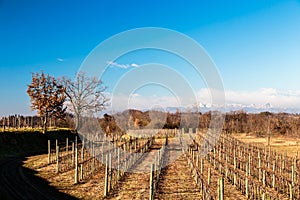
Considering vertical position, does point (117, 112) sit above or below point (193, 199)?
above

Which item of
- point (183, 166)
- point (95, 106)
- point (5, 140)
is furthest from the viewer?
point (95, 106)

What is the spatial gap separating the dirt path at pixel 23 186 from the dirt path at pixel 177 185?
4904 mm

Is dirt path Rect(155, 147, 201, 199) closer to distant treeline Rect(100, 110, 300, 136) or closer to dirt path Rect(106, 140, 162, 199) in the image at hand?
dirt path Rect(106, 140, 162, 199)

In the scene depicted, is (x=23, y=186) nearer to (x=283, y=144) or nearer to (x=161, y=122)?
(x=283, y=144)

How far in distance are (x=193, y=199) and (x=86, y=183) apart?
631cm

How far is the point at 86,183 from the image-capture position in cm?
1752

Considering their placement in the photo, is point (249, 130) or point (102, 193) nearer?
point (102, 193)

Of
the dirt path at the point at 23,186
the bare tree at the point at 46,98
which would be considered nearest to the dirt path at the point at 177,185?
the dirt path at the point at 23,186

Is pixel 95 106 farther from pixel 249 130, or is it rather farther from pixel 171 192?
pixel 249 130

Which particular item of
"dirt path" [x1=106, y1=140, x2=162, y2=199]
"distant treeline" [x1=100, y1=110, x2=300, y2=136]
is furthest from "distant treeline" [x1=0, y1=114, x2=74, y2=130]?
"dirt path" [x1=106, y1=140, x2=162, y2=199]

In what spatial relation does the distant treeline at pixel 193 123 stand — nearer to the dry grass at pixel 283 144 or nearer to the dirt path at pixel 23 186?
the dry grass at pixel 283 144

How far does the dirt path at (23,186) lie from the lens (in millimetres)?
14434

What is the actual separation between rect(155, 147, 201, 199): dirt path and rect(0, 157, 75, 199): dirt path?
16.1ft

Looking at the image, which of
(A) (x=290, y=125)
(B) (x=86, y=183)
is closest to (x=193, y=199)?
(B) (x=86, y=183)
